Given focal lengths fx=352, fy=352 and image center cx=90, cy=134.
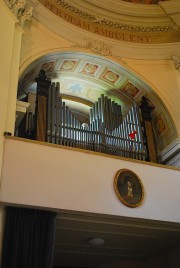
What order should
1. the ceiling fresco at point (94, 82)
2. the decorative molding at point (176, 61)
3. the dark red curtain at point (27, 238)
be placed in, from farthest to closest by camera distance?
the decorative molding at point (176, 61) → the ceiling fresco at point (94, 82) → the dark red curtain at point (27, 238)

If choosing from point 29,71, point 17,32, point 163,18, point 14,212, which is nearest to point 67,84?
point 29,71

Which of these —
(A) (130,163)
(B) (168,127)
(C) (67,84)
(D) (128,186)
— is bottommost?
(D) (128,186)

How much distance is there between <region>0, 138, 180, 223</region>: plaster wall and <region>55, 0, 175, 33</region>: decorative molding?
4.43 meters

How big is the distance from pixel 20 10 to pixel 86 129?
286 centimetres

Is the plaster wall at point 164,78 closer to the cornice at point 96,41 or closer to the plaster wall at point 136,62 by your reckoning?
the plaster wall at point 136,62

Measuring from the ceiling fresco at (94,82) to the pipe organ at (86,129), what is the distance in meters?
0.69

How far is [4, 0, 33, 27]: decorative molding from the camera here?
23.4 ft

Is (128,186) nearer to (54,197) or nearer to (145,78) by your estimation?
(54,197)

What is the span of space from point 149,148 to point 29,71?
323 cm

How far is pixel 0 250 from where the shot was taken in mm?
4969

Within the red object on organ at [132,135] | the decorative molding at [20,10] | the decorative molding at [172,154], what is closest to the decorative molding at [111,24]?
the decorative molding at [20,10]

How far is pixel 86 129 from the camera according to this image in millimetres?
7500

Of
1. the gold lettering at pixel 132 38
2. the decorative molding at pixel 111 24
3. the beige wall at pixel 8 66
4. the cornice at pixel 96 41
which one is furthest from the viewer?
the gold lettering at pixel 132 38

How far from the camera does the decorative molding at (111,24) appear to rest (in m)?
8.98
